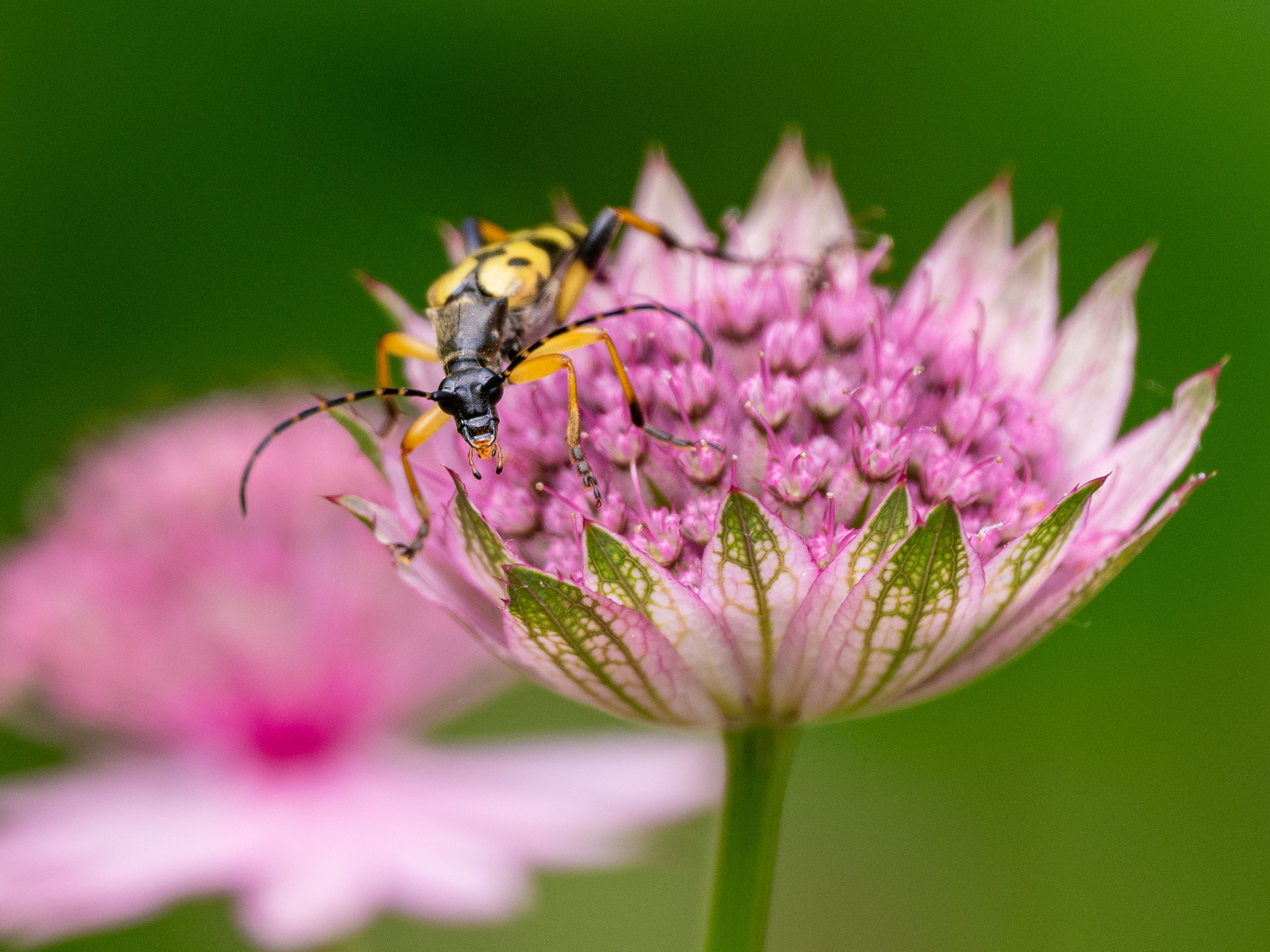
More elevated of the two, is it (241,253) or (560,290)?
(241,253)

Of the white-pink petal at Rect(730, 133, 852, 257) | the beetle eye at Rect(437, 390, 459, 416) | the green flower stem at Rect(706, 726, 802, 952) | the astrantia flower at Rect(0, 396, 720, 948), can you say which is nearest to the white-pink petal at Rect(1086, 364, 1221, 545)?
the green flower stem at Rect(706, 726, 802, 952)

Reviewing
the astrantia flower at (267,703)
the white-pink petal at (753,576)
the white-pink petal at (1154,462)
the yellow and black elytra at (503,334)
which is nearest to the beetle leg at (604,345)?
the yellow and black elytra at (503,334)

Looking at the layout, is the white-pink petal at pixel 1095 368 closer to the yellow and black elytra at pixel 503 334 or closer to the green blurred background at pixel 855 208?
the yellow and black elytra at pixel 503 334

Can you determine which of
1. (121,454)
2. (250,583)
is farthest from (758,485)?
(121,454)

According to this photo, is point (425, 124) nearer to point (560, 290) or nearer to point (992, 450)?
point (560, 290)

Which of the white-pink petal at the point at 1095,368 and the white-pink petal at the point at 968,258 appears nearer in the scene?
the white-pink petal at the point at 1095,368

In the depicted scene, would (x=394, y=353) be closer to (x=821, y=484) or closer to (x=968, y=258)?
(x=821, y=484)
